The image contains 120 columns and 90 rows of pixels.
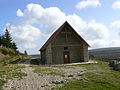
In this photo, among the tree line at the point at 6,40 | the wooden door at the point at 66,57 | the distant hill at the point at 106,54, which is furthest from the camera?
the tree line at the point at 6,40

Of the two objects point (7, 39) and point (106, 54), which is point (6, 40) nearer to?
point (7, 39)

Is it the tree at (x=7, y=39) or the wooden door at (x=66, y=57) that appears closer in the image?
the wooden door at (x=66, y=57)

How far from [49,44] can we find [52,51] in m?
1.69

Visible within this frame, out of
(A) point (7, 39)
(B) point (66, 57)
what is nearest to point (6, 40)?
(A) point (7, 39)

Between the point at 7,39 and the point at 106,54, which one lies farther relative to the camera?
the point at 106,54

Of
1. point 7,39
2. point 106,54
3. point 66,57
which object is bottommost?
point 66,57

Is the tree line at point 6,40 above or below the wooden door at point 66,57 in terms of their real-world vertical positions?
above

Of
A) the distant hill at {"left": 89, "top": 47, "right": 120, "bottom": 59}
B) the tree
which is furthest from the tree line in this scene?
the distant hill at {"left": 89, "top": 47, "right": 120, "bottom": 59}

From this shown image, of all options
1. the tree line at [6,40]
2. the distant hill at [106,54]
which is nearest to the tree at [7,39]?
the tree line at [6,40]

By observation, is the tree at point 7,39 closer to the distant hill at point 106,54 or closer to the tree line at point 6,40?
the tree line at point 6,40

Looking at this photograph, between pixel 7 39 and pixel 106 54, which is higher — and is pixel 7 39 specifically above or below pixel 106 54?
above

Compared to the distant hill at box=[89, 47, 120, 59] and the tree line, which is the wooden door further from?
the tree line

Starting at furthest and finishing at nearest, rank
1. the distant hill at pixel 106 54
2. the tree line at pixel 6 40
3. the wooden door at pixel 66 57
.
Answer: the tree line at pixel 6 40 < the distant hill at pixel 106 54 < the wooden door at pixel 66 57

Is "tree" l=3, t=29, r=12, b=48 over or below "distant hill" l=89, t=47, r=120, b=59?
over
